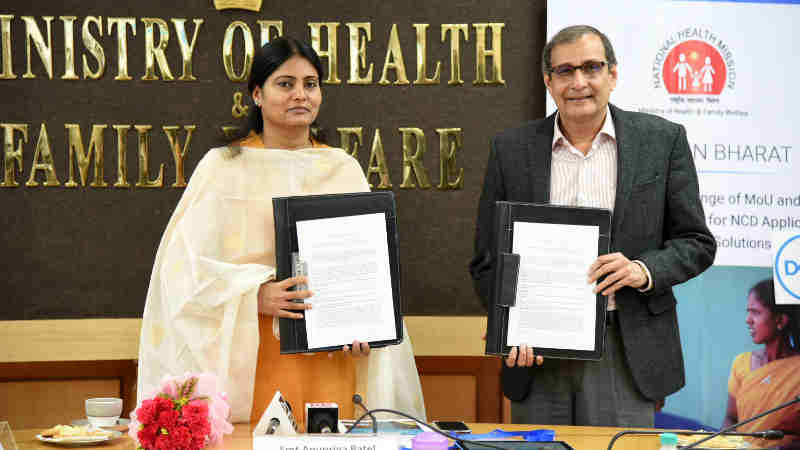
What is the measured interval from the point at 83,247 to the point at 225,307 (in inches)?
61.0

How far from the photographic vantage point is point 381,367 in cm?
270

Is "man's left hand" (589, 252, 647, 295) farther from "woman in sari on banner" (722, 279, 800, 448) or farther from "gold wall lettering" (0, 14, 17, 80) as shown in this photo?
"gold wall lettering" (0, 14, 17, 80)

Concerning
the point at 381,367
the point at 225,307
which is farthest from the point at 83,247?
the point at 381,367

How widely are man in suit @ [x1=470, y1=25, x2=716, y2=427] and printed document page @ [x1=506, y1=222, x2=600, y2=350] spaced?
101 mm

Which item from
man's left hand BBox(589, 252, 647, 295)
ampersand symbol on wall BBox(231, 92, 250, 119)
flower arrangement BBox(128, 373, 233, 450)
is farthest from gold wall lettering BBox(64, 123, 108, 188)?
man's left hand BBox(589, 252, 647, 295)

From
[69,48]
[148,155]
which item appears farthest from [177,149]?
[69,48]

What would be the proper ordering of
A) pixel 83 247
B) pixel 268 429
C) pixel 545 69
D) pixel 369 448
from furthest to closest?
1. pixel 83 247
2. pixel 545 69
3. pixel 268 429
4. pixel 369 448

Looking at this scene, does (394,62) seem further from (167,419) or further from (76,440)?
(167,419)

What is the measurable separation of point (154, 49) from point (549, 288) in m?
2.32

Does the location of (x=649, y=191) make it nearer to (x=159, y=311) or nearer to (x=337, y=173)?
A: (x=337, y=173)

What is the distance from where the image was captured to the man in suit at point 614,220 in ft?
8.30

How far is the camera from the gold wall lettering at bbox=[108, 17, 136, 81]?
3730 mm

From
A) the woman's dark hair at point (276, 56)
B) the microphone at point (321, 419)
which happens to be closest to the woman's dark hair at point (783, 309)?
the woman's dark hair at point (276, 56)

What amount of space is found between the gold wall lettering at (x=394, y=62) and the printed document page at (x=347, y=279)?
5.04ft
